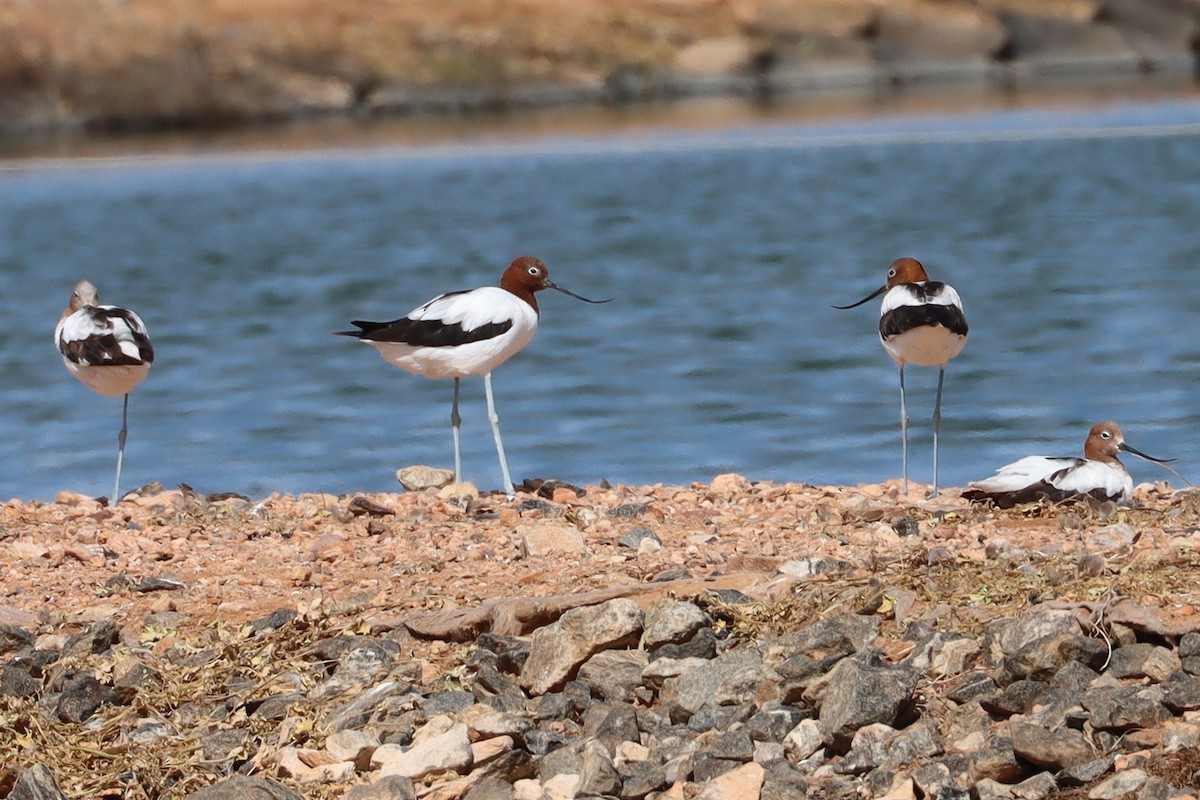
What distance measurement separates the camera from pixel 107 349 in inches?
398

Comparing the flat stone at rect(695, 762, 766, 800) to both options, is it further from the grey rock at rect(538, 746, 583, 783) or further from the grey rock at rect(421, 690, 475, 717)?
the grey rock at rect(421, 690, 475, 717)

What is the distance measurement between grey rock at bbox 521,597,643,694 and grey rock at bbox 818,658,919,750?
737mm

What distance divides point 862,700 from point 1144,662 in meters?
0.76

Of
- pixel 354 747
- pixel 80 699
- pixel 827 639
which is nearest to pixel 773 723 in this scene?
pixel 827 639

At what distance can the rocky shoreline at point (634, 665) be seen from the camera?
495 centimetres

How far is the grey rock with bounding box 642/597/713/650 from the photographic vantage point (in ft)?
18.5

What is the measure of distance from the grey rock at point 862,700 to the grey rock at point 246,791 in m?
1.44

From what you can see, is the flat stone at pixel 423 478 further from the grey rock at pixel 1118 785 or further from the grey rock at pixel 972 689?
the grey rock at pixel 1118 785

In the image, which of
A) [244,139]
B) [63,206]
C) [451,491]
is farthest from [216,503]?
[244,139]

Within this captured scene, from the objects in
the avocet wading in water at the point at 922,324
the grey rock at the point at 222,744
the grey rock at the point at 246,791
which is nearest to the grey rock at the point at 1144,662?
the grey rock at the point at 246,791

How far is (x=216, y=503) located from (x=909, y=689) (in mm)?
4761

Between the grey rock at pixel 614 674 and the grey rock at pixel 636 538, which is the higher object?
the grey rock at pixel 614 674

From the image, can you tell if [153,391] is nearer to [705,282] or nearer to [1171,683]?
[705,282]

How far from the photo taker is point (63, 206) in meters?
28.8
